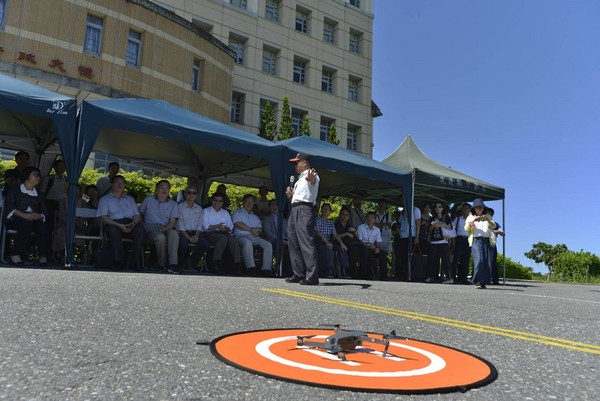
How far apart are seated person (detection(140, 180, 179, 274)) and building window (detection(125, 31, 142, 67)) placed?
14.6m

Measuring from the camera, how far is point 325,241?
1109cm

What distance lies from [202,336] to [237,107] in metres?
27.7

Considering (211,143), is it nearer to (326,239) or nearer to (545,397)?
(326,239)

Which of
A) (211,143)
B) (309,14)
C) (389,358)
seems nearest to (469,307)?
(389,358)

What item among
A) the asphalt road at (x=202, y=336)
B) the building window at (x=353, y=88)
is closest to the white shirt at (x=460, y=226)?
the asphalt road at (x=202, y=336)

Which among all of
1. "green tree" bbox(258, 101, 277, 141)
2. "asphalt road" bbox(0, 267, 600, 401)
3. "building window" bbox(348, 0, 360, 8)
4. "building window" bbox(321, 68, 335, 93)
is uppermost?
"building window" bbox(348, 0, 360, 8)

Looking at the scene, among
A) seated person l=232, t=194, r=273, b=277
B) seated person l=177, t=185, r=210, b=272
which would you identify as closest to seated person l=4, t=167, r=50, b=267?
seated person l=177, t=185, r=210, b=272

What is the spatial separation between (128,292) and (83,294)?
0.45 m

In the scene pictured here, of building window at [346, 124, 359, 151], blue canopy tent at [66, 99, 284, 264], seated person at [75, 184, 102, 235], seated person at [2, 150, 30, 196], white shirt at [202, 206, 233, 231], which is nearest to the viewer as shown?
blue canopy tent at [66, 99, 284, 264]

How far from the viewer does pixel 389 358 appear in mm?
2389

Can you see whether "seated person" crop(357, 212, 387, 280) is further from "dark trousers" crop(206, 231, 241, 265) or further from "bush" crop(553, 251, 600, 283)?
"bush" crop(553, 251, 600, 283)

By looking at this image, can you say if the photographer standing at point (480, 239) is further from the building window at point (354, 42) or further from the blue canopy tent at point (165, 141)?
the building window at point (354, 42)

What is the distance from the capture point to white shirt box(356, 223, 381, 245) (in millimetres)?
12258

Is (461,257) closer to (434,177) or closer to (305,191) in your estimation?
(434,177)
